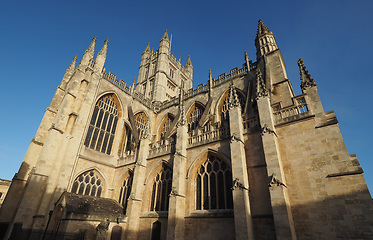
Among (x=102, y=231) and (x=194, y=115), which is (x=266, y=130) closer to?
(x=102, y=231)

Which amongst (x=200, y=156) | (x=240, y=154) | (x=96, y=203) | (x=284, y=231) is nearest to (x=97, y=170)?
(x=96, y=203)

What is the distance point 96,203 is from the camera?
13.2 meters

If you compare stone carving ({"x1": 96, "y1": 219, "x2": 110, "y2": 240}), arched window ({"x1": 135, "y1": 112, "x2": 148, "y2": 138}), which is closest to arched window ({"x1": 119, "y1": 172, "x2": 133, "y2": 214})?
stone carving ({"x1": 96, "y1": 219, "x2": 110, "y2": 240})

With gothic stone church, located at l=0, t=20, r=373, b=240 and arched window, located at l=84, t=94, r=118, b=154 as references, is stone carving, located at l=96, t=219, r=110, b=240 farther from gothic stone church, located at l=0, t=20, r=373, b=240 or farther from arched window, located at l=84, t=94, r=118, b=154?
arched window, located at l=84, t=94, r=118, b=154

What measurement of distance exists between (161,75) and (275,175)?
946 inches

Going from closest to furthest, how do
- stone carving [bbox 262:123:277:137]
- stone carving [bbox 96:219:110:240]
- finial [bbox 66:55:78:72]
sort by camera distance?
stone carving [bbox 262:123:277:137]
stone carving [bbox 96:219:110:240]
finial [bbox 66:55:78:72]

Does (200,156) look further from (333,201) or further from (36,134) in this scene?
(36,134)

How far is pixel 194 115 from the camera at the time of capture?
20.2 m

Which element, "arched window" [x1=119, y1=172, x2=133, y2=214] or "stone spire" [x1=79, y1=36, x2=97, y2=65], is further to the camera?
"stone spire" [x1=79, y1=36, x2=97, y2=65]

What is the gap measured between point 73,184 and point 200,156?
9.58 meters

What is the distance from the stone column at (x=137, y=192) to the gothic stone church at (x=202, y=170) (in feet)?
0.23

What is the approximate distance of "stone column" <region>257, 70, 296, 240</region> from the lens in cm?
768

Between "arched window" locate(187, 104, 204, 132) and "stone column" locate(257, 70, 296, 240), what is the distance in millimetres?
9295

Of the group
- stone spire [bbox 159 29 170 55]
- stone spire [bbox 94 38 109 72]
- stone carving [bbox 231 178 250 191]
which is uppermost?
stone spire [bbox 159 29 170 55]
